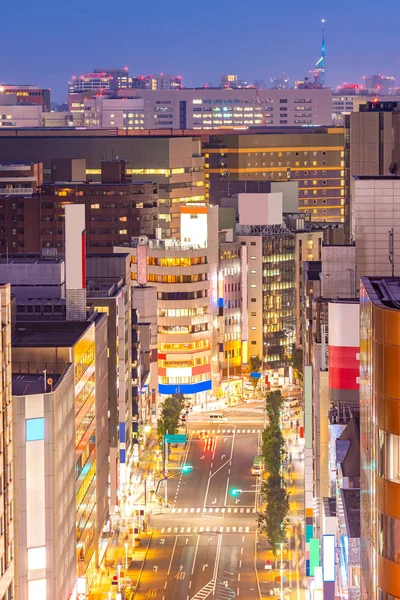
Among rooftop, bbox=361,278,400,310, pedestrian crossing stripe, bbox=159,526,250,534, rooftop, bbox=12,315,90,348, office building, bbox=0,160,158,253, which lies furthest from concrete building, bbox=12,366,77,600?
office building, bbox=0,160,158,253

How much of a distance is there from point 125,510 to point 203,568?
48.2ft

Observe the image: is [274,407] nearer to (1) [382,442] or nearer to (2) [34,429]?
(2) [34,429]

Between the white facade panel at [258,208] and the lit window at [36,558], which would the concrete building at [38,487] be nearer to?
the lit window at [36,558]

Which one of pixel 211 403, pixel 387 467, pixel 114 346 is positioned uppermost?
pixel 387 467

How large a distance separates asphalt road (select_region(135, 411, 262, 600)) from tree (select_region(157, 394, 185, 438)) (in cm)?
227

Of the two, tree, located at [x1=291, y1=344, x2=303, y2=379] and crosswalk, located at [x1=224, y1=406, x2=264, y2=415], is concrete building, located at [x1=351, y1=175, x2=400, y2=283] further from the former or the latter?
tree, located at [x1=291, y1=344, x2=303, y2=379]

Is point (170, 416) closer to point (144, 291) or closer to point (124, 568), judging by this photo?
point (144, 291)

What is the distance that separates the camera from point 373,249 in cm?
7644

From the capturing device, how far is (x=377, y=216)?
250 ft

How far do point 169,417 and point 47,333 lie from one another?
143 ft

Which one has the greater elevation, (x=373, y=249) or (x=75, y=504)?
(x=373, y=249)

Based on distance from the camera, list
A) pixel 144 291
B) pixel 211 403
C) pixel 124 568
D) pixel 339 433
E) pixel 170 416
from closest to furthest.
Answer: pixel 339 433 < pixel 124 568 < pixel 170 416 < pixel 144 291 < pixel 211 403

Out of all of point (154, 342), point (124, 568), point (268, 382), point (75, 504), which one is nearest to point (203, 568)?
point (124, 568)

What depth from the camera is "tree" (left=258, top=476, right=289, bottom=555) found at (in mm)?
93000
